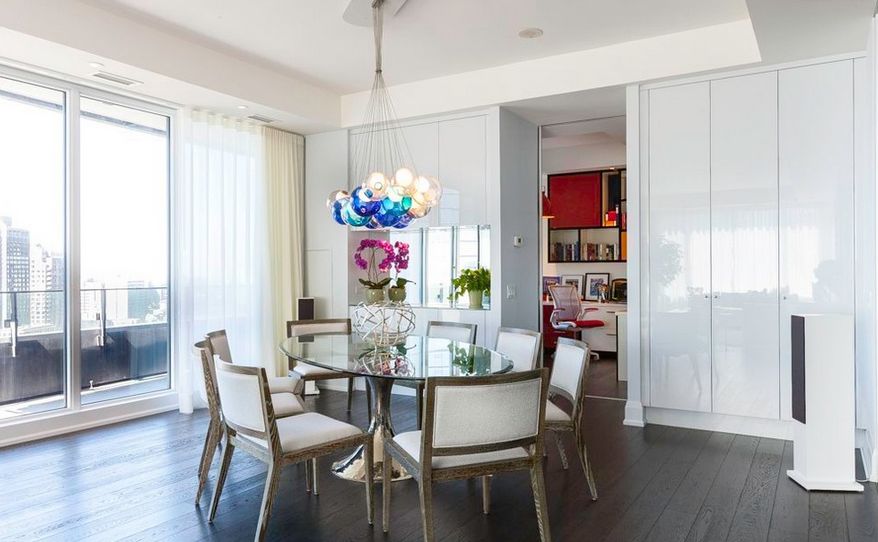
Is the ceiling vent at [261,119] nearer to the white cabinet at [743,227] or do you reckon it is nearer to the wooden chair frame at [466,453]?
the white cabinet at [743,227]

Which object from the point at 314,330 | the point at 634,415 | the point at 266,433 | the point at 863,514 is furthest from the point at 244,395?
the point at 634,415

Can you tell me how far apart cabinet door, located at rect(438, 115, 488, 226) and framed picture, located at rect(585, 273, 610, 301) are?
13.0 feet

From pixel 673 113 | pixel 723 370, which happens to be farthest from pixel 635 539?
pixel 673 113

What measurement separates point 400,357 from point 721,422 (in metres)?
2.70

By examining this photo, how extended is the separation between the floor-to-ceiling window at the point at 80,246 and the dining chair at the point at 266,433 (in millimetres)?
2399

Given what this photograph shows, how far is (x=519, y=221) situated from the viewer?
5.66 meters

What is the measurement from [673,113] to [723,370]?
198 centimetres

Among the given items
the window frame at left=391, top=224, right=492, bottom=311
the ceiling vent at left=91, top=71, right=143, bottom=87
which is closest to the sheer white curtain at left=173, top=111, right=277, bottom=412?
the ceiling vent at left=91, top=71, right=143, bottom=87

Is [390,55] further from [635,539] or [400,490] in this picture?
[635,539]

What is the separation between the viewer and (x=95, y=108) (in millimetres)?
4820

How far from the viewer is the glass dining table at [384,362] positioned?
290cm

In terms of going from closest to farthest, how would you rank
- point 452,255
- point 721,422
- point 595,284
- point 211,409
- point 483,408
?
point 483,408 → point 211,409 → point 721,422 → point 452,255 → point 595,284

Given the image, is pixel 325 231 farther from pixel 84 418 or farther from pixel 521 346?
pixel 521 346

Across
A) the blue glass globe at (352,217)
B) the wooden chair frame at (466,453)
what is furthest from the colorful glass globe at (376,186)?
the wooden chair frame at (466,453)
